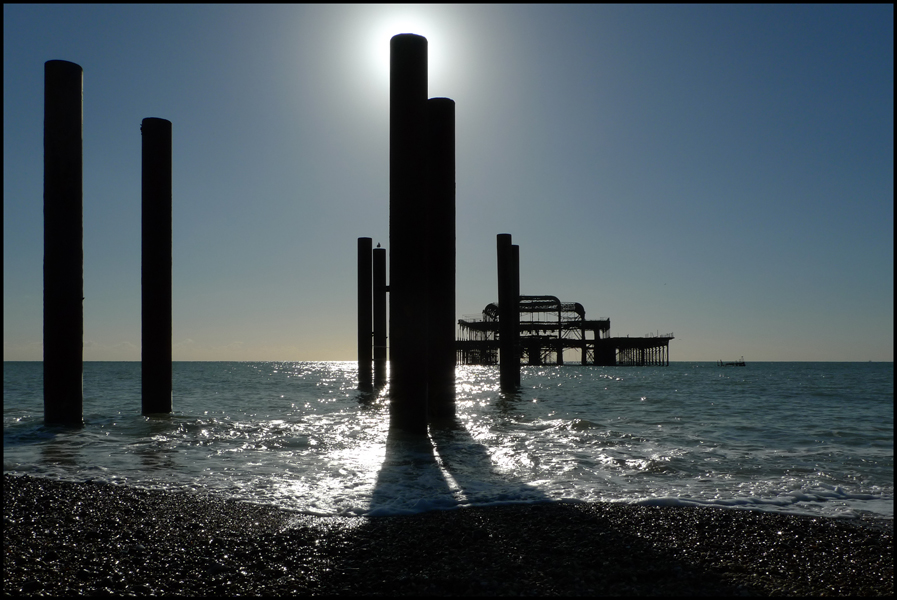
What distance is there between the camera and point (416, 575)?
347cm

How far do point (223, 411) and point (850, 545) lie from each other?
1375 cm

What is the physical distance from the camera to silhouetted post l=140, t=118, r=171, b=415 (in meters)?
10.8

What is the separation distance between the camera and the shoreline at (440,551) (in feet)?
11.0

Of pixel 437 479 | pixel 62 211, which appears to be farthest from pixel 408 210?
pixel 62 211

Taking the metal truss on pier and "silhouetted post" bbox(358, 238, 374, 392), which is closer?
"silhouetted post" bbox(358, 238, 374, 392)

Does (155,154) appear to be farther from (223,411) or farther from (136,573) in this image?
(136,573)

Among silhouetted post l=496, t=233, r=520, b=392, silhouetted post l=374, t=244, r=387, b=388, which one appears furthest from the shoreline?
silhouetted post l=374, t=244, r=387, b=388

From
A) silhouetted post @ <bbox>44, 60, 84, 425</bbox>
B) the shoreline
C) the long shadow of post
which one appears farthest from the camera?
silhouetted post @ <bbox>44, 60, 84, 425</bbox>

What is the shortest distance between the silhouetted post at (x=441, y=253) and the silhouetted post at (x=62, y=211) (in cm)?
536

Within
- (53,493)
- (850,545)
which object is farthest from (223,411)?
(850,545)

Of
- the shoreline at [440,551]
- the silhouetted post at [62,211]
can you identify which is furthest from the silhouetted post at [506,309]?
the shoreline at [440,551]

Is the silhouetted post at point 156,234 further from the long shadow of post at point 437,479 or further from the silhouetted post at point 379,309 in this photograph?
the silhouetted post at point 379,309

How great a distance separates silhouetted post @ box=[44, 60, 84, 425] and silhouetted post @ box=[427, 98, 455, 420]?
5363 millimetres

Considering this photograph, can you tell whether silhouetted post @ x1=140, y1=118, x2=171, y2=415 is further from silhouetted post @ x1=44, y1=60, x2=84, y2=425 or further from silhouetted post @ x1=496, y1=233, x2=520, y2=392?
silhouetted post @ x1=496, y1=233, x2=520, y2=392
